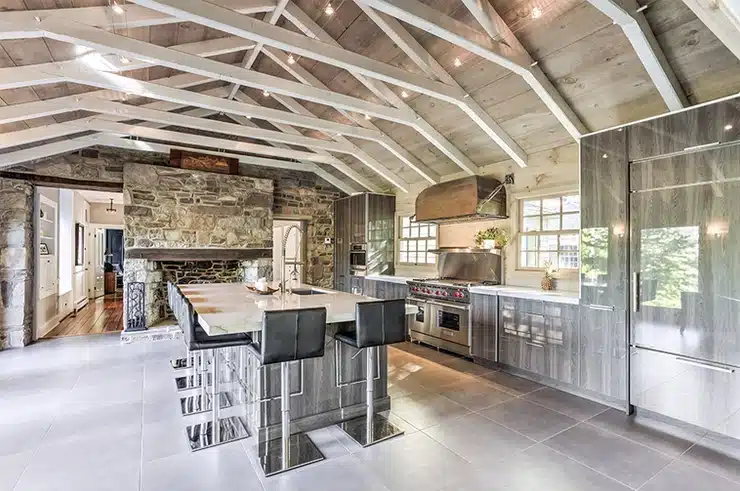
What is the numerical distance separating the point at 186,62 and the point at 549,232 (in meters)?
4.19

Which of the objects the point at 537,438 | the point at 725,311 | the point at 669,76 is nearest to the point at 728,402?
the point at 725,311

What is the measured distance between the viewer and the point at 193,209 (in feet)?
20.7

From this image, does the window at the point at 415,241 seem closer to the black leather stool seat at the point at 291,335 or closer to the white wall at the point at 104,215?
the black leather stool seat at the point at 291,335

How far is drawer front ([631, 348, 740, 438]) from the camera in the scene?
2.63 meters

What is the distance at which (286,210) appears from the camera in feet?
24.5

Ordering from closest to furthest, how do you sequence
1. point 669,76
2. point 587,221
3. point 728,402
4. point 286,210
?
point 728,402 < point 669,76 < point 587,221 < point 286,210

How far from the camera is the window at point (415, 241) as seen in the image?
6.30 m

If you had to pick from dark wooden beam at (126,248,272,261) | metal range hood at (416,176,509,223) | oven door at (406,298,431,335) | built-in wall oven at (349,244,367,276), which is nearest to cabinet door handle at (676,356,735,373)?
metal range hood at (416,176,509,223)

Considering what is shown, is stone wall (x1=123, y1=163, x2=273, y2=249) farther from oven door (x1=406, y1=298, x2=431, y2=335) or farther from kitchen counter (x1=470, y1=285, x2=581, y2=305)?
kitchen counter (x1=470, y1=285, x2=581, y2=305)

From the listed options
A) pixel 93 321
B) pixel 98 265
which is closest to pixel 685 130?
pixel 93 321

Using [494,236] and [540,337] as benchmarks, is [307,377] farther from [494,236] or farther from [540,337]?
[494,236]

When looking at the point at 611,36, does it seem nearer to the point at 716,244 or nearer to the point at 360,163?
the point at 716,244

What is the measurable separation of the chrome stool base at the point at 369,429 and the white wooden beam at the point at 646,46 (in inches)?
125

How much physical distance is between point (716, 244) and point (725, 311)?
1.55 ft
